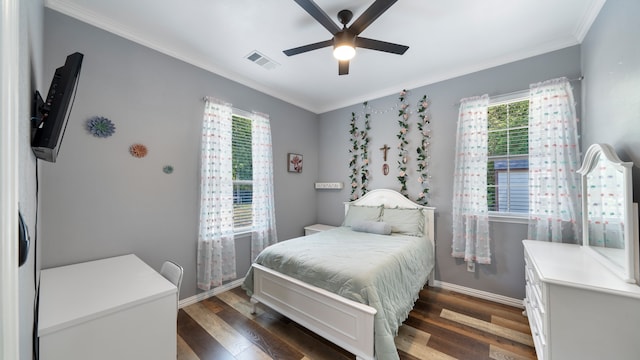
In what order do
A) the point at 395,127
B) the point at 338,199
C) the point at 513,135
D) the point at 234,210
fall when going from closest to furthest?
the point at 513,135
the point at 234,210
the point at 395,127
the point at 338,199

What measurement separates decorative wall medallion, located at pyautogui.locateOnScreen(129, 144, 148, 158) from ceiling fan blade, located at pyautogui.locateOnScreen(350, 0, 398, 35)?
2235mm

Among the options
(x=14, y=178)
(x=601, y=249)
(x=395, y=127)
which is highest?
(x=395, y=127)

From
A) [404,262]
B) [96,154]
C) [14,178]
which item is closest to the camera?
[14,178]

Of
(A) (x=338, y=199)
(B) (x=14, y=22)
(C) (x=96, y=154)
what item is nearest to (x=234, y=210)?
(C) (x=96, y=154)

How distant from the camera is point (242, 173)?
129 inches

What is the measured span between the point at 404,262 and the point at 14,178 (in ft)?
7.79

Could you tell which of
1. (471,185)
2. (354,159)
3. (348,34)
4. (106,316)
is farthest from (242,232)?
(471,185)

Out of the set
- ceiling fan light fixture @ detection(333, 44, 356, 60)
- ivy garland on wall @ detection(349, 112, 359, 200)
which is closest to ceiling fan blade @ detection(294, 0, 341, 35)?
ceiling fan light fixture @ detection(333, 44, 356, 60)

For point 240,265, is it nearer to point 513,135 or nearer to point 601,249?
point 601,249

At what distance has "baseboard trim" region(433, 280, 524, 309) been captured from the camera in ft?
8.45

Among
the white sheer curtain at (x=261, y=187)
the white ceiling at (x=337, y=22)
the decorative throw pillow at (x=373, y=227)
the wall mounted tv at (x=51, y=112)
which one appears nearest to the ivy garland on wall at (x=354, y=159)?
the decorative throw pillow at (x=373, y=227)

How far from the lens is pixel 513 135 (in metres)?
2.69

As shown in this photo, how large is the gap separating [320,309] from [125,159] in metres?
2.25

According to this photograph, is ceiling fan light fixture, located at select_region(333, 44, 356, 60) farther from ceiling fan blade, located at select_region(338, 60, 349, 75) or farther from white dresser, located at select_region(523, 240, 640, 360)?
white dresser, located at select_region(523, 240, 640, 360)
